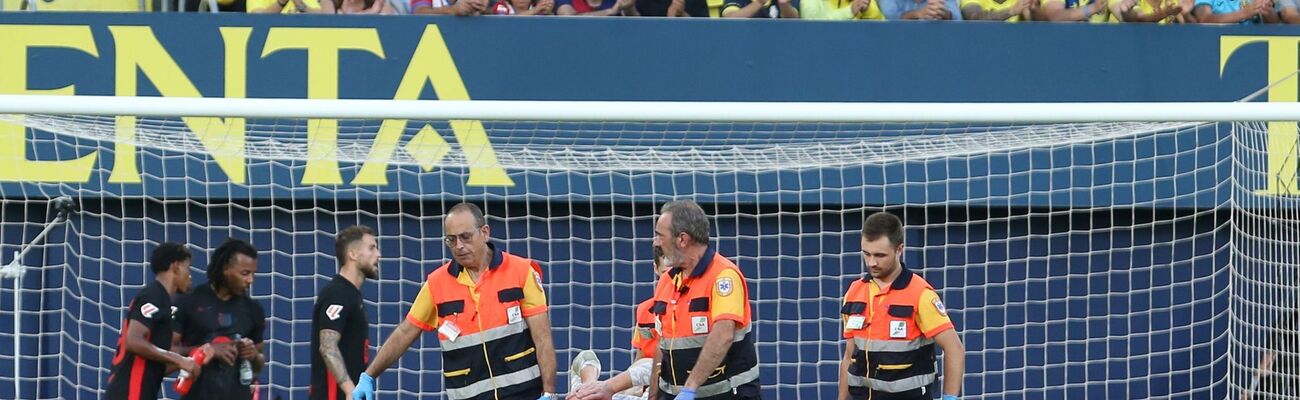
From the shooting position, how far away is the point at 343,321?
6922 millimetres

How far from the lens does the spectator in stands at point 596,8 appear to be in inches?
358

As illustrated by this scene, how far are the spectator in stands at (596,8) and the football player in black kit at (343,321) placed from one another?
258cm

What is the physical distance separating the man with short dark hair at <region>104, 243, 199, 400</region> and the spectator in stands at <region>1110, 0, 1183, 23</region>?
17.3 feet

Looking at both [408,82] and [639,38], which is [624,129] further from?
[408,82]

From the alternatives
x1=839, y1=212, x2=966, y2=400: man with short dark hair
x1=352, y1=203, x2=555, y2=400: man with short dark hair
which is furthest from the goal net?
x1=839, y1=212, x2=966, y2=400: man with short dark hair

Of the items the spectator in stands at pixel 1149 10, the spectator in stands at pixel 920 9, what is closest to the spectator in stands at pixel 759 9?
the spectator in stands at pixel 920 9

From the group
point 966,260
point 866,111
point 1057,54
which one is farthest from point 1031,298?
point 866,111

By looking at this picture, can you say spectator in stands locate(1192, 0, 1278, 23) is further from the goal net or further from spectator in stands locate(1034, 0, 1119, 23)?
the goal net

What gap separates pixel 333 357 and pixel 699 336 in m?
1.79

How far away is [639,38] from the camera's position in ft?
29.5

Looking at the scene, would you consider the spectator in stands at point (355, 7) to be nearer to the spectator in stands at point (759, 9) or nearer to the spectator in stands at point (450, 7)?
the spectator in stands at point (450, 7)

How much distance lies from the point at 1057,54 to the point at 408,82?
3.66m

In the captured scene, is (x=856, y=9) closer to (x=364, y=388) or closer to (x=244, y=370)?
(x=244, y=370)

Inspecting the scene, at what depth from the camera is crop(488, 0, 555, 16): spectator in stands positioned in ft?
29.9
